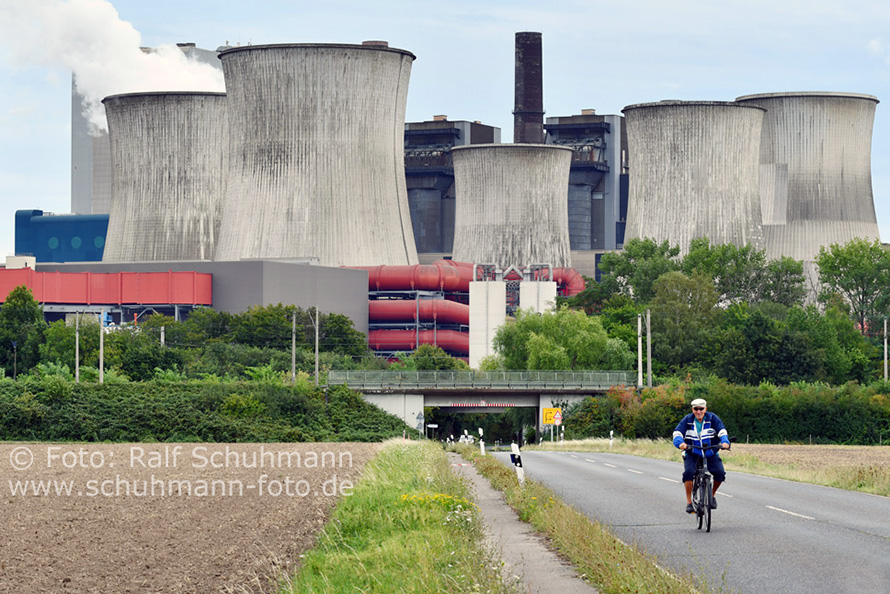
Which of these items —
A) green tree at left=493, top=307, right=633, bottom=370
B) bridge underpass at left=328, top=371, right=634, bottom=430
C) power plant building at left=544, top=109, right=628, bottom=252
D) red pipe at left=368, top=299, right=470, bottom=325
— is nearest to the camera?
bridge underpass at left=328, top=371, right=634, bottom=430

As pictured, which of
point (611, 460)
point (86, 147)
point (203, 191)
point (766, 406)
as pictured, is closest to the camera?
point (611, 460)

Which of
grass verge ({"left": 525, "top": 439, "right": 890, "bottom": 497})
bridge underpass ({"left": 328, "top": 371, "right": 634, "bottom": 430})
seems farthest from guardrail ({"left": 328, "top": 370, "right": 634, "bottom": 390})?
grass verge ({"left": 525, "top": 439, "right": 890, "bottom": 497})

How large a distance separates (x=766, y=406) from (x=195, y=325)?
117 ft

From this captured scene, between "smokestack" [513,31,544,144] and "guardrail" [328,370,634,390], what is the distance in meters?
48.9

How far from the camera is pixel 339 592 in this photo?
11539 mm

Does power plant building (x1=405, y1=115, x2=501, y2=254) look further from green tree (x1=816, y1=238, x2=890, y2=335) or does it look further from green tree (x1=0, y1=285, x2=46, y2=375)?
green tree (x1=0, y1=285, x2=46, y2=375)

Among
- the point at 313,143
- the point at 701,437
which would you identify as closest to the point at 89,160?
the point at 313,143

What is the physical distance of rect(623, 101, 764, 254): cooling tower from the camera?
83.9m

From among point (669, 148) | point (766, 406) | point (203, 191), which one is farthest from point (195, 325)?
point (766, 406)

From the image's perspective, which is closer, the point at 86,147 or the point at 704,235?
the point at 704,235

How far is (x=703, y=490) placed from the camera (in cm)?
1472

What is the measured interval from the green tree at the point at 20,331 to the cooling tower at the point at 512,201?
27.6m

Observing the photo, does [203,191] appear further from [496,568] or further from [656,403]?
[496,568]

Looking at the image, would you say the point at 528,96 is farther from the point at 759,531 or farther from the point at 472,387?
the point at 759,531
